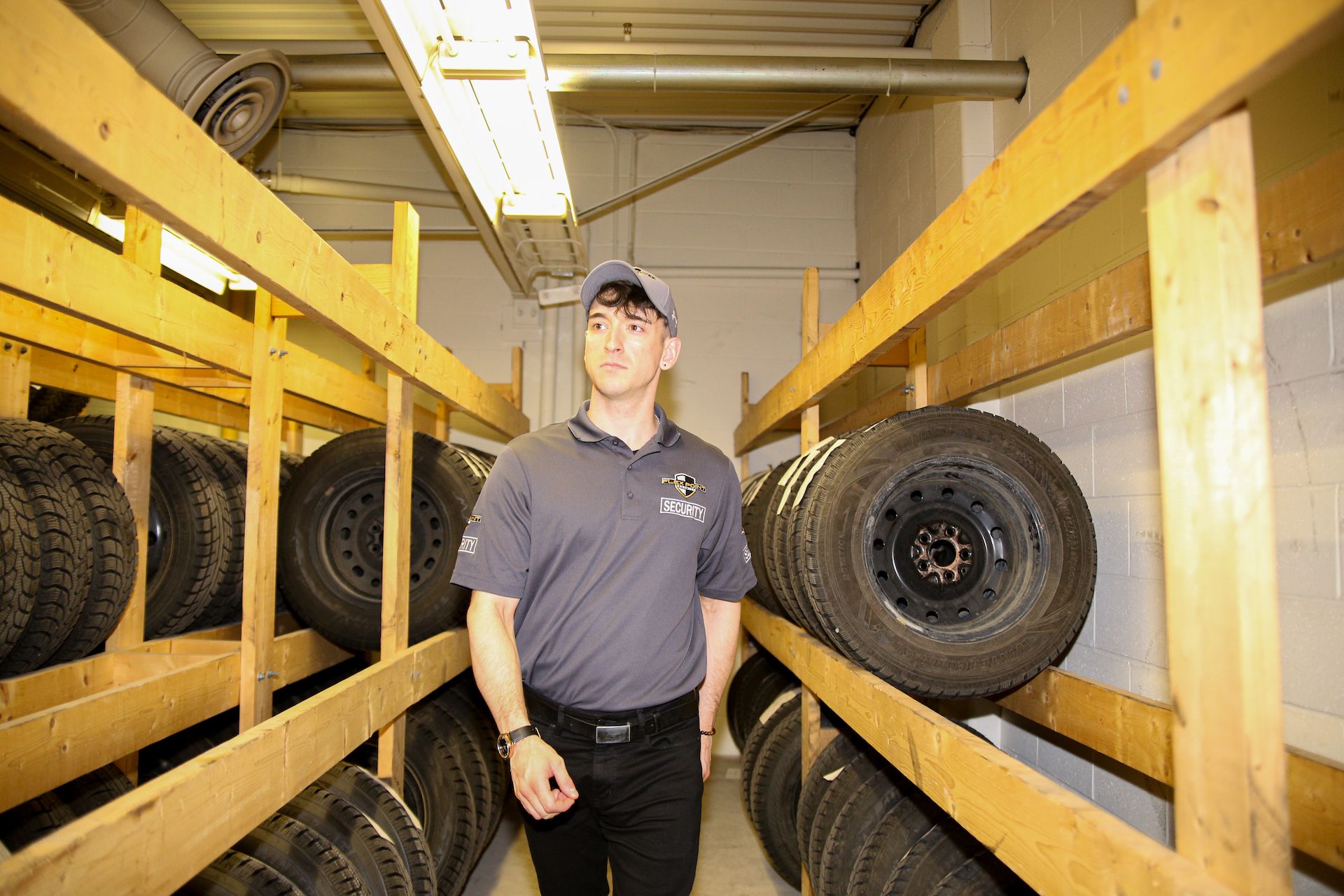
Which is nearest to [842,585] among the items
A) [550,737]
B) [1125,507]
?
[550,737]

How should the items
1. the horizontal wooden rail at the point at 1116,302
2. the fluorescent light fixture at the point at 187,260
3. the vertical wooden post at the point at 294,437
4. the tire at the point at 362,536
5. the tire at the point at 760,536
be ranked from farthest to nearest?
the vertical wooden post at the point at 294,437 < the fluorescent light fixture at the point at 187,260 < the tire at the point at 760,536 < the tire at the point at 362,536 < the horizontal wooden rail at the point at 1116,302

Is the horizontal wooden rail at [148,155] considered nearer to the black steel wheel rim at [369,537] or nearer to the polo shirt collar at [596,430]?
the polo shirt collar at [596,430]

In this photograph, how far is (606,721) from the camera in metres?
2.20

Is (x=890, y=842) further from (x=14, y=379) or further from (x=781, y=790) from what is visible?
(x=14, y=379)

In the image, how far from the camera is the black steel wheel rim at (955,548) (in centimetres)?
227

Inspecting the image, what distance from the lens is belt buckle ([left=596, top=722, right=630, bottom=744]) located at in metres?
2.18

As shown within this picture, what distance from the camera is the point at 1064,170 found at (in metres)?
1.24

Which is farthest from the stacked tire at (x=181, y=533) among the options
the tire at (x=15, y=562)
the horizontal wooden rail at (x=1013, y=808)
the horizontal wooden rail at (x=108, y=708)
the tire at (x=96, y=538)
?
the horizontal wooden rail at (x=1013, y=808)

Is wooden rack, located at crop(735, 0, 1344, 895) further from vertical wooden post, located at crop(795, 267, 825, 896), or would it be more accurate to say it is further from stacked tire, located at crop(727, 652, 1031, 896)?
vertical wooden post, located at crop(795, 267, 825, 896)

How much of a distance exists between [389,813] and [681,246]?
5.02 metres

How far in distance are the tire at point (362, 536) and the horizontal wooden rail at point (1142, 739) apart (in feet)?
7.02

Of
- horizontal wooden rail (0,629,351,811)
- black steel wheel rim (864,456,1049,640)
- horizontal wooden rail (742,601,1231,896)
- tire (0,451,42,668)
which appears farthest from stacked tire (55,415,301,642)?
black steel wheel rim (864,456,1049,640)

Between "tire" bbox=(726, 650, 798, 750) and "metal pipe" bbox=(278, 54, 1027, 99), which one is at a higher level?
"metal pipe" bbox=(278, 54, 1027, 99)

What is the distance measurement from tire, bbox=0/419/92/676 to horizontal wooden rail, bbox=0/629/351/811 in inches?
3.3
